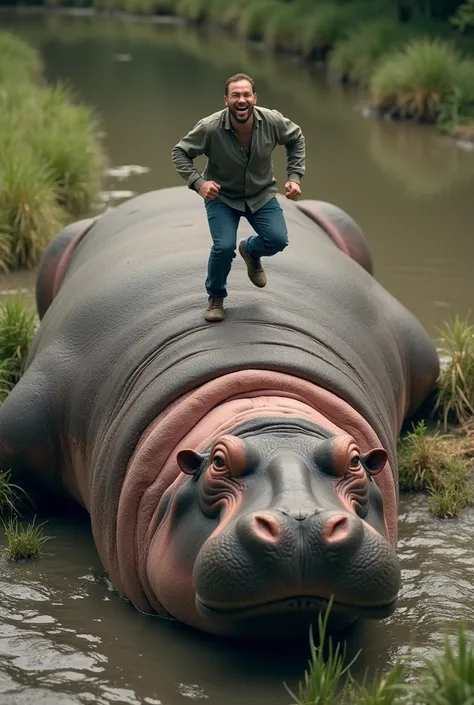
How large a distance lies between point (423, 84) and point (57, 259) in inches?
426

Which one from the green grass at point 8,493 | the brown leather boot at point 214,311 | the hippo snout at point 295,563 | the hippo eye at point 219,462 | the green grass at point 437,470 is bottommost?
the green grass at point 8,493

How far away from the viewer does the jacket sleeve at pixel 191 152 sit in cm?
483

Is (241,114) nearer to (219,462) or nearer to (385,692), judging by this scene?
(219,462)

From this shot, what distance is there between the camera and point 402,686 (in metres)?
3.43

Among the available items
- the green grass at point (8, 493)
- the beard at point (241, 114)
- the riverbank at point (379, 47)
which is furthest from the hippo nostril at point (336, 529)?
the riverbank at point (379, 47)

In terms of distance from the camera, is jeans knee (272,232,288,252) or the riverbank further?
the riverbank

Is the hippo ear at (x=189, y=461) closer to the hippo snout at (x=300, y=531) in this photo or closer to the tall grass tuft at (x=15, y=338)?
the hippo snout at (x=300, y=531)

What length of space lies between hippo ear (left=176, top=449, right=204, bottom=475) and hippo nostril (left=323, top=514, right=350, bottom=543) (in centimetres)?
60

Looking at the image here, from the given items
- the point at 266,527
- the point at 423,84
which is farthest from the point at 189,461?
the point at 423,84

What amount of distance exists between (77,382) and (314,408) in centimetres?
121

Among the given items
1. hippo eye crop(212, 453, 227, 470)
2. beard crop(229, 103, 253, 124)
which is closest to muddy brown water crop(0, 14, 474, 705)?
hippo eye crop(212, 453, 227, 470)

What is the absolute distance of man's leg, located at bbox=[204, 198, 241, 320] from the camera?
4.85 meters

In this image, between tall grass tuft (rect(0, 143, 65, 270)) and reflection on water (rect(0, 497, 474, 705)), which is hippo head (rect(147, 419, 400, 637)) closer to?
reflection on water (rect(0, 497, 474, 705))

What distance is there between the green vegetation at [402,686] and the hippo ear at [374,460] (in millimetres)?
527
